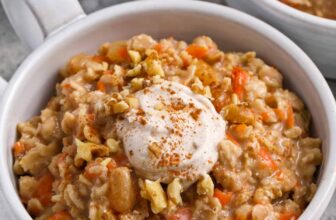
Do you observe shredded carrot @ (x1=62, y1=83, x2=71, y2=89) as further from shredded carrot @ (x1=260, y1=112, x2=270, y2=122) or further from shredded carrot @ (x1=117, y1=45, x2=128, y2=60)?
shredded carrot @ (x1=260, y1=112, x2=270, y2=122)

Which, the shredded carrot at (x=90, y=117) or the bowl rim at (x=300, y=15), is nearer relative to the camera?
the shredded carrot at (x=90, y=117)

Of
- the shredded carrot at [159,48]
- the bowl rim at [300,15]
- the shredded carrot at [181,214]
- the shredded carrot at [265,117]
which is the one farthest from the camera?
the bowl rim at [300,15]

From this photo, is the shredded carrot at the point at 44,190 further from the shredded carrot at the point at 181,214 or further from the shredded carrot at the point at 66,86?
the shredded carrot at the point at 181,214

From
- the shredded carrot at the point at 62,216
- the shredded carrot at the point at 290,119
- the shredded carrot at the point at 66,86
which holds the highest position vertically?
the shredded carrot at the point at 66,86

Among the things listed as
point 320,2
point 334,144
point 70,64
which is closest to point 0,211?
point 70,64

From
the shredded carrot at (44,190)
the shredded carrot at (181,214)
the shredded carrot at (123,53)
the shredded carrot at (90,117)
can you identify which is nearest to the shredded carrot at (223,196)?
the shredded carrot at (181,214)

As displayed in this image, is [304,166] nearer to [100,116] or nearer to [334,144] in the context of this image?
[334,144]

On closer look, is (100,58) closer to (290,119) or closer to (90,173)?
(90,173)
